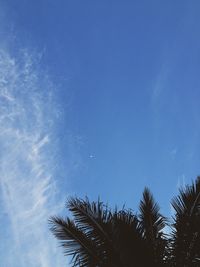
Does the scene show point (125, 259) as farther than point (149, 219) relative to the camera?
No

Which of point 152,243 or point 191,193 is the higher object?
point 191,193

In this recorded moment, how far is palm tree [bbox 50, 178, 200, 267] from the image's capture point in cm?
1116

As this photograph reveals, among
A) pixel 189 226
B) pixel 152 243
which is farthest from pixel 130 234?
pixel 189 226

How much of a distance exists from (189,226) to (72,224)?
299 cm

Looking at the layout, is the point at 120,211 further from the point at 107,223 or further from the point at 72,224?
the point at 72,224

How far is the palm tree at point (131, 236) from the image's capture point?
440 inches

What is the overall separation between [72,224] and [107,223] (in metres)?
0.98

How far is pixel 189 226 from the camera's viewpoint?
38.0ft

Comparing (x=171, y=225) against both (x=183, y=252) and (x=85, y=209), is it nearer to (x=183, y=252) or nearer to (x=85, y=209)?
(x=183, y=252)

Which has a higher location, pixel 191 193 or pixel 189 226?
pixel 191 193

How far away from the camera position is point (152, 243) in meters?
11.6

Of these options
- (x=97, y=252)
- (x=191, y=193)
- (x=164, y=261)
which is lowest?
(x=164, y=261)

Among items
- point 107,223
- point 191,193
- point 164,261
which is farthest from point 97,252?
point 191,193

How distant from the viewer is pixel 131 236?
11375 millimetres
